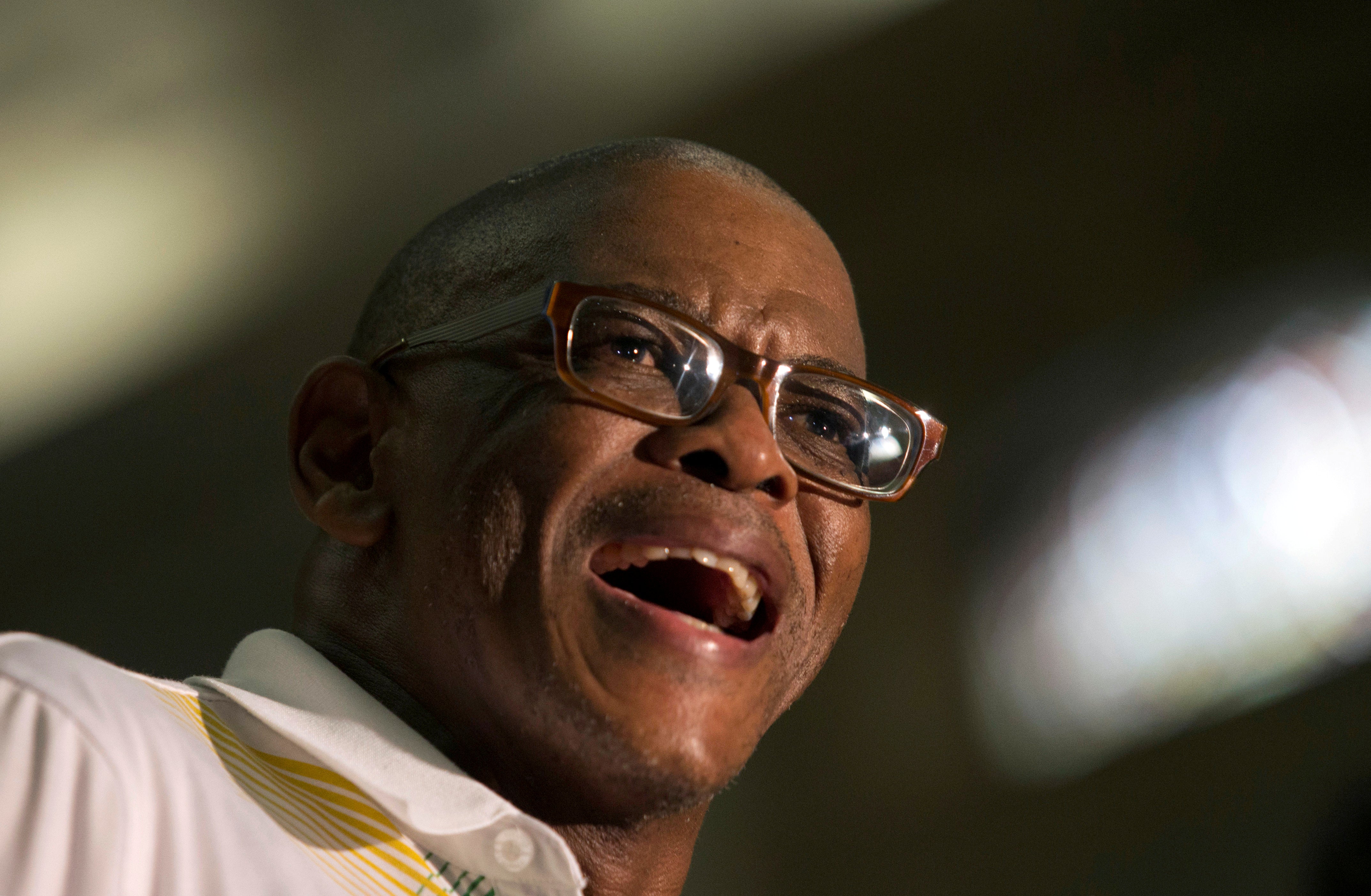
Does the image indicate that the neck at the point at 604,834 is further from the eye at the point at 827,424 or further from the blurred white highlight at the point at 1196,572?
the blurred white highlight at the point at 1196,572

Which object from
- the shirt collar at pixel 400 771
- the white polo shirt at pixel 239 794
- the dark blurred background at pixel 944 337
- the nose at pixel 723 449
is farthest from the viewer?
the dark blurred background at pixel 944 337

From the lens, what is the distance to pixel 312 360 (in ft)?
7.02

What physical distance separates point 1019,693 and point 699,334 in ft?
3.88

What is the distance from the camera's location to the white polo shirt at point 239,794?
0.57m

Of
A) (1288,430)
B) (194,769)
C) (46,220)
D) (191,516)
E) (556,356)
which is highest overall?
(1288,430)

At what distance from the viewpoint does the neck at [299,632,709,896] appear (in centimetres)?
92

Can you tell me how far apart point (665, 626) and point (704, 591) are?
12cm

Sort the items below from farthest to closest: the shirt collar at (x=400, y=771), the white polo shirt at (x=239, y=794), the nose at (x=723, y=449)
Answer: the nose at (x=723, y=449)
the shirt collar at (x=400, y=771)
the white polo shirt at (x=239, y=794)

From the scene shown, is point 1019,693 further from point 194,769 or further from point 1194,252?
point 194,769

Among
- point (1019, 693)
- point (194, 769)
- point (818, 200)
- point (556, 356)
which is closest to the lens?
point (194, 769)

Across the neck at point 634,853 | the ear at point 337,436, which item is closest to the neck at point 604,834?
the neck at point 634,853

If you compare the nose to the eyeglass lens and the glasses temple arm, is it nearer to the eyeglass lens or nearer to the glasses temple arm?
the eyeglass lens

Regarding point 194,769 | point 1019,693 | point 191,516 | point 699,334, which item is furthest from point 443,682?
point 191,516

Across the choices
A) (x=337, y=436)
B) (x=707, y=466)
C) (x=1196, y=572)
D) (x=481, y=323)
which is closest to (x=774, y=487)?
(x=707, y=466)
